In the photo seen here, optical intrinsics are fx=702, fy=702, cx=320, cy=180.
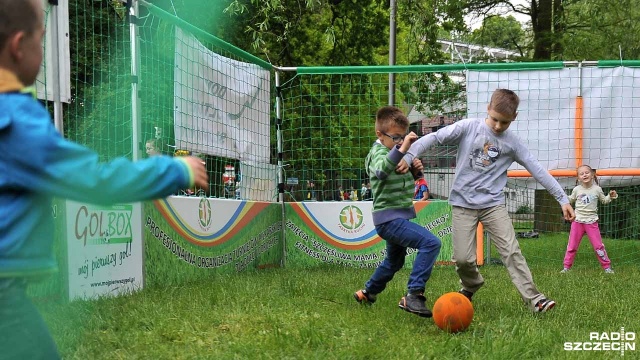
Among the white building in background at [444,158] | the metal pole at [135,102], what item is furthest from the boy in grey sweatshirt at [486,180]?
the white building in background at [444,158]

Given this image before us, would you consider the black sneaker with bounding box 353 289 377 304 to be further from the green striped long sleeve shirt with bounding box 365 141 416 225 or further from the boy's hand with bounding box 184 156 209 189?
the boy's hand with bounding box 184 156 209 189

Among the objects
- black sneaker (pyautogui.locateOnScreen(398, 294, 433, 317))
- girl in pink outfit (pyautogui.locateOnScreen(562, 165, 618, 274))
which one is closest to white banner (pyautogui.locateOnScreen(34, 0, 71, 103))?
black sneaker (pyautogui.locateOnScreen(398, 294, 433, 317))

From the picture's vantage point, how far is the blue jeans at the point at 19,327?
2135 millimetres

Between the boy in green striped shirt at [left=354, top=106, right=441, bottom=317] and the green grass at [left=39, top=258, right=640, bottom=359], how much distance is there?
223mm

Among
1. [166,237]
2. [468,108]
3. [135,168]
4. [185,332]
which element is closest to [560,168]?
[468,108]

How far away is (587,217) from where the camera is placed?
409 inches

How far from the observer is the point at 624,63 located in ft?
31.8

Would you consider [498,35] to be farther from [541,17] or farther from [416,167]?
[416,167]

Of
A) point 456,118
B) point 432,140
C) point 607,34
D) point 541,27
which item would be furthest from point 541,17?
point 432,140

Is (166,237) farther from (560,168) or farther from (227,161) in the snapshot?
(560,168)

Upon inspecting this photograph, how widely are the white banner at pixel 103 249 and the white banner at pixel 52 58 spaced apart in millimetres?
865

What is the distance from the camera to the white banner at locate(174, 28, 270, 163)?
734 centimetres

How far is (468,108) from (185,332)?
21.5 feet

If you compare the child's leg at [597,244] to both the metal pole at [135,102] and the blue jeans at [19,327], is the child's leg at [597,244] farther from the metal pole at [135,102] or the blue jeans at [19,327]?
the blue jeans at [19,327]
